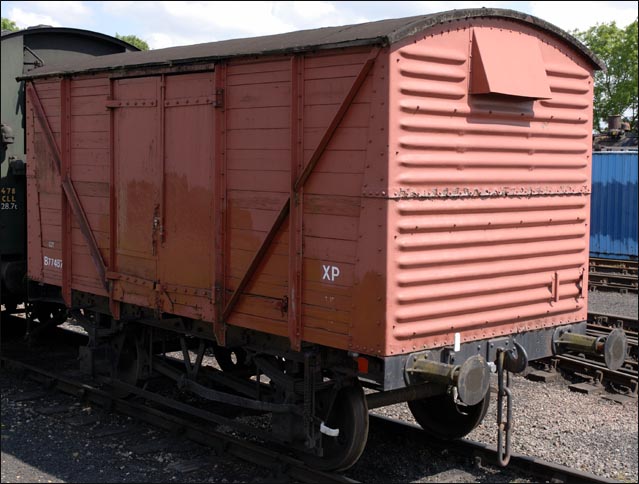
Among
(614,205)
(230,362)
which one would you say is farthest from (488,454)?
(614,205)

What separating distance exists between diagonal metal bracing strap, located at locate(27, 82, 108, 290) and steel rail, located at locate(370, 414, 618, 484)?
3.18m

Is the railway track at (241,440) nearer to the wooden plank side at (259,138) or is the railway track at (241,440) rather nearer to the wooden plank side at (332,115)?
the wooden plank side at (259,138)

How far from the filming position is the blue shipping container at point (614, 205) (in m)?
22.7

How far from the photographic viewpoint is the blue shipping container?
22.7 metres

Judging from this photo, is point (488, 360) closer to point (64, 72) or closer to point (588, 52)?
point (588, 52)

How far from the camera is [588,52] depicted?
6.99m

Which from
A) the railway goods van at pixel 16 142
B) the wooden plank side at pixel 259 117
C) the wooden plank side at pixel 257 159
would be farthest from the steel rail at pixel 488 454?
the railway goods van at pixel 16 142

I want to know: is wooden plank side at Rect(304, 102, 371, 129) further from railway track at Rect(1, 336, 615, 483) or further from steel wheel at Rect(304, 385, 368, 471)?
railway track at Rect(1, 336, 615, 483)

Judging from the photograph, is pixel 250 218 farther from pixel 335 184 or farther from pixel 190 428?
pixel 190 428

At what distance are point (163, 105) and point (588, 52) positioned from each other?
3.81 m

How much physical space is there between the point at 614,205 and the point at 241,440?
735 inches

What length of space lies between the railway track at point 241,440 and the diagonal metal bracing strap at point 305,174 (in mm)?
1184

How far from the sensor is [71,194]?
28.2ft

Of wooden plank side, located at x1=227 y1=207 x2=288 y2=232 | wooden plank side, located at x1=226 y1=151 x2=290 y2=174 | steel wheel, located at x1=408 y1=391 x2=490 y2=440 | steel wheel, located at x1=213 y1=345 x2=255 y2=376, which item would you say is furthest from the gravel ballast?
wooden plank side, located at x1=226 y1=151 x2=290 y2=174
